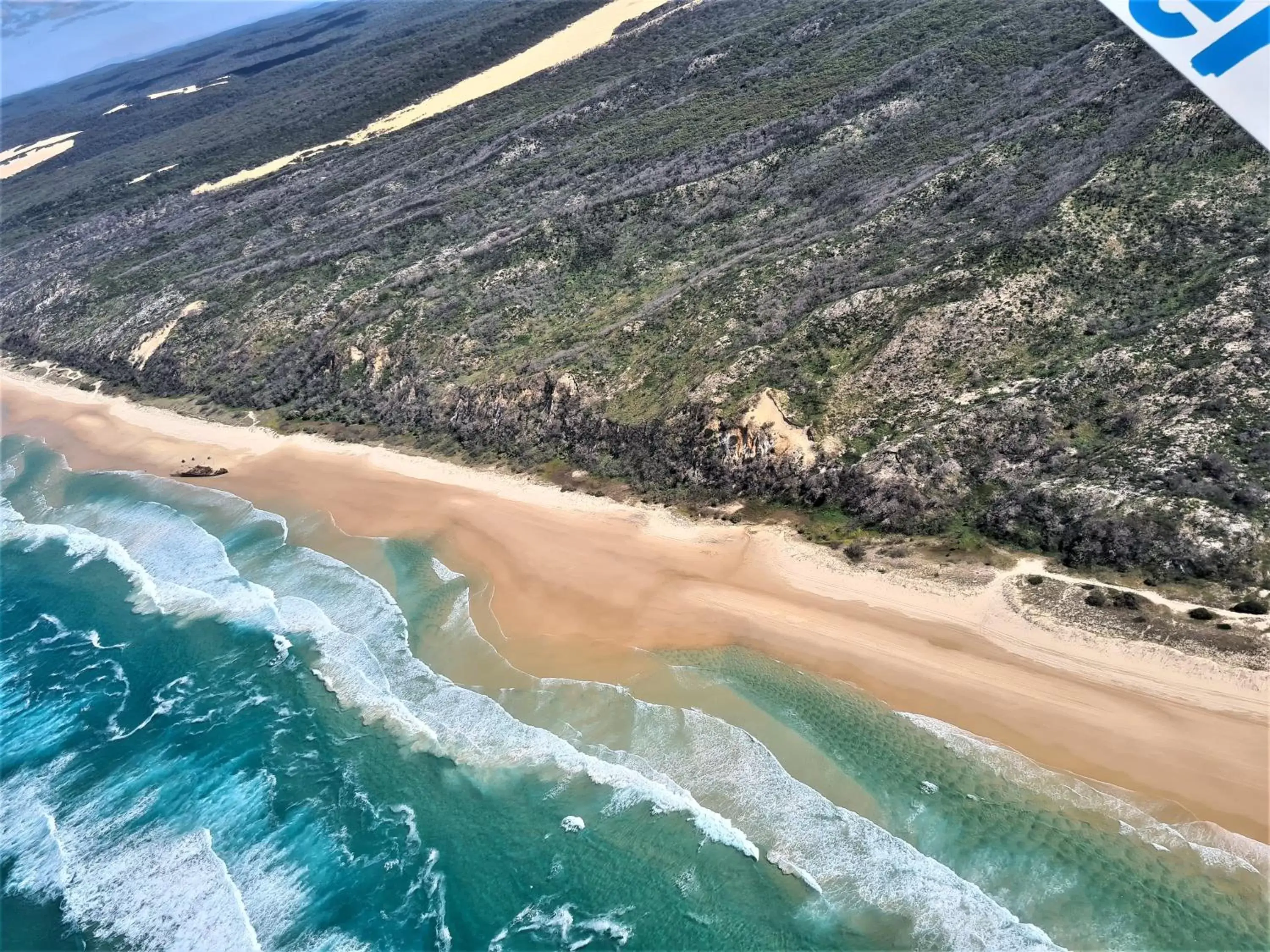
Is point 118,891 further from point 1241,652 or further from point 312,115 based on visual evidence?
point 312,115

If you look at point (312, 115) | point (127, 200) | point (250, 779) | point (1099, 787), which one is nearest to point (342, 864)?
point (250, 779)

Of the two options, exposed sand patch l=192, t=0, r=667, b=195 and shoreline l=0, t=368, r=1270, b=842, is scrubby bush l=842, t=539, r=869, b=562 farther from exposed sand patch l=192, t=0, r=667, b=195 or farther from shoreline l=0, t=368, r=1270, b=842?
exposed sand patch l=192, t=0, r=667, b=195

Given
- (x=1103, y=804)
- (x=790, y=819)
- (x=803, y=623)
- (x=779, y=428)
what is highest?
(x=779, y=428)

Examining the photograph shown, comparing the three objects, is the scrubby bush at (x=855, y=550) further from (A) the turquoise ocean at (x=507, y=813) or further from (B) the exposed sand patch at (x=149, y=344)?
(B) the exposed sand patch at (x=149, y=344)

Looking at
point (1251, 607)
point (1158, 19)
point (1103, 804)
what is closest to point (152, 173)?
point (1103, 804)

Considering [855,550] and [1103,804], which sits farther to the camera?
[855,550]

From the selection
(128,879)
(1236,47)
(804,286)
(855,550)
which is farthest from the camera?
(804,286)

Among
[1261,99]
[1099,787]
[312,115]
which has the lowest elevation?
[1099,787]

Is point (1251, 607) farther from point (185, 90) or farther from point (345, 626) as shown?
point (185, 90)
